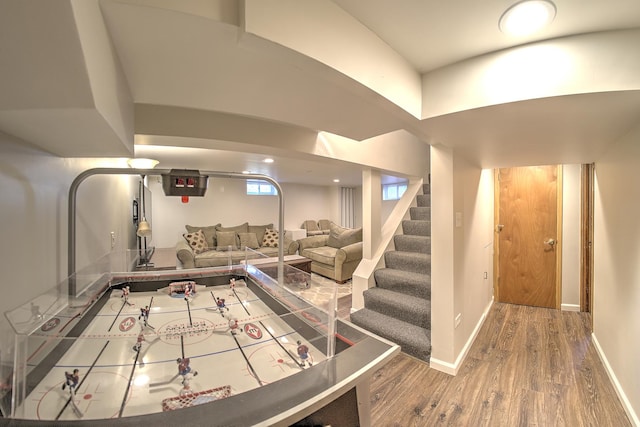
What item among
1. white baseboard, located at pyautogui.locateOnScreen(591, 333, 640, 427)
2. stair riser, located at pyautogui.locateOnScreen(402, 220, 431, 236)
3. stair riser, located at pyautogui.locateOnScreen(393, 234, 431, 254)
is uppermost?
stair riser, located at pyautogui.locateOnScreen(402, 220, 431, 236)

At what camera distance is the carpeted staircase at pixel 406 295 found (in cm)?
243

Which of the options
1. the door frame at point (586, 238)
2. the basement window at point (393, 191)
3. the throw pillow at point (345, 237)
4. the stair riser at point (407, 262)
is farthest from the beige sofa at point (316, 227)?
the door frame at point (586, 238)

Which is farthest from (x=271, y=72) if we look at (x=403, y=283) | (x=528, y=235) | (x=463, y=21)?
(x=528, y=235)

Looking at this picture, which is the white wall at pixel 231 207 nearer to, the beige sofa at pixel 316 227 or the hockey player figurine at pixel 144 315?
the beige sofa at pixel 316 227

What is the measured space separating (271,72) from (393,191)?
25.0ft

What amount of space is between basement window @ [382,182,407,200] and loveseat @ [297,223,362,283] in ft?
11.3

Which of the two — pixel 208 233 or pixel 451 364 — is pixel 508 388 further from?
pixel 208 233

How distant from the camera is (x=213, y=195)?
20.9 ft

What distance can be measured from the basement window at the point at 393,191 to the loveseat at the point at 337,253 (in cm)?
344

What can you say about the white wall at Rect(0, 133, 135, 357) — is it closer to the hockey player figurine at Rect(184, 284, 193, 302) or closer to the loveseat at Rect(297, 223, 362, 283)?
the hockey player figurine at Rect(184, 284, 193, 302)

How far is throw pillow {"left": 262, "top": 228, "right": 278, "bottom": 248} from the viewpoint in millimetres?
6004

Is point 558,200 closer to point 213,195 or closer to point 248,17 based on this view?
point 248,17

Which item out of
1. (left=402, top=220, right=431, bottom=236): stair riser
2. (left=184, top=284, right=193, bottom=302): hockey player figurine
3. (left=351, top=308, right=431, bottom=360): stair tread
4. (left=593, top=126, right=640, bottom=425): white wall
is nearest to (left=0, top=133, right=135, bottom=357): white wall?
(left=184, top=284, right=193, bottom=302): hockey player figurine

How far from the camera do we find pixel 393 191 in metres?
8.27
